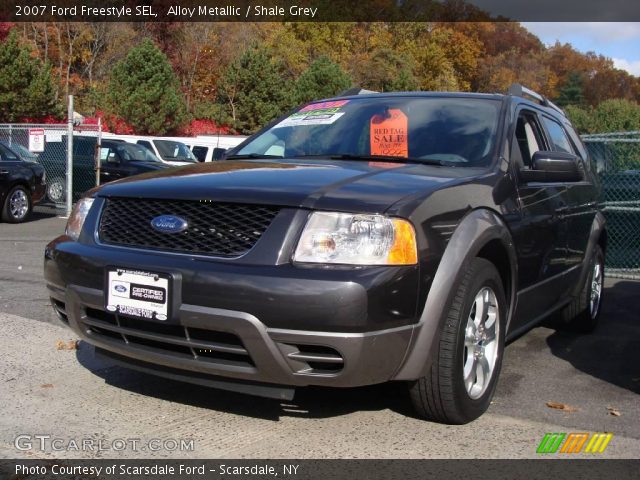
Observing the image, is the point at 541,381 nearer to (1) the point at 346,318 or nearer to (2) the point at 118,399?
(1) the point at 346,318

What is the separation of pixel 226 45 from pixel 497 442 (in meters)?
53.4

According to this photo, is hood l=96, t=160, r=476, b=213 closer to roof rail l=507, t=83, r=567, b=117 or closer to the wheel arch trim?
the wheel arch trim

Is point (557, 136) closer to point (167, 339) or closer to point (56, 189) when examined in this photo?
point (167, 339)

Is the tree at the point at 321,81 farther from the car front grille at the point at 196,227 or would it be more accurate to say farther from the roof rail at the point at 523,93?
the car front grille at the point at 196,227

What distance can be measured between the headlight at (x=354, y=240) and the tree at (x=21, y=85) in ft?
115

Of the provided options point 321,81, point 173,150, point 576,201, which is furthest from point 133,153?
point 321,81

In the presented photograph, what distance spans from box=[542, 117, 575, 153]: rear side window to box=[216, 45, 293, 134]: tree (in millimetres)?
40066

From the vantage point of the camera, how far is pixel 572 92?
83.7 metres

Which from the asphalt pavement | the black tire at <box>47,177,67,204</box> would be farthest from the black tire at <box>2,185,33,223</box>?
the asphalt pavement

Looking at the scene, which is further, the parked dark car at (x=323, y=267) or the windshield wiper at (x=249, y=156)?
the windshield wiper at (x=249, y=156)

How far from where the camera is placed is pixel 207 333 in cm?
318

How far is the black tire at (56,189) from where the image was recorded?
17438 millimetres

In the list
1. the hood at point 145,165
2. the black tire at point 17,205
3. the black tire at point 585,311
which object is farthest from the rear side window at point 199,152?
the black tire at point 585,311

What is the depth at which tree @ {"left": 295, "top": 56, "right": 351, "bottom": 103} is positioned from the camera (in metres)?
44.7
